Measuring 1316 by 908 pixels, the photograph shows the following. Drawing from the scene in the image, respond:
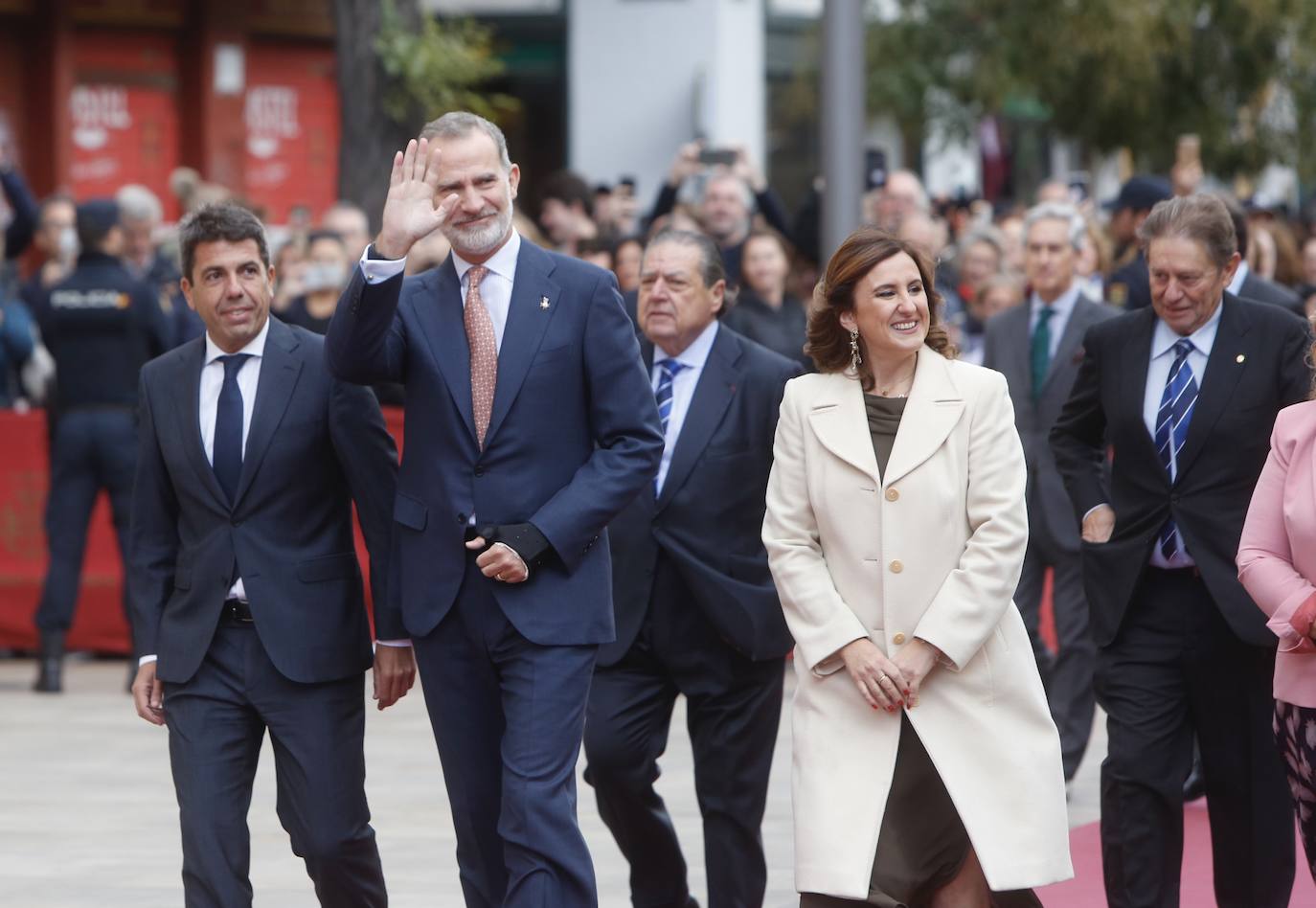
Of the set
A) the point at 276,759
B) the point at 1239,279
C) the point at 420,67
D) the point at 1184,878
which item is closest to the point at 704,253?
the point at 1239,279

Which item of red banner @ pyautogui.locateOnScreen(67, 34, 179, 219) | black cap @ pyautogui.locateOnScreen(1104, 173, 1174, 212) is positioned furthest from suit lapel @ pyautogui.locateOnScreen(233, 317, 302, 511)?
red banner @ pyautogui.locateOnScreen(67, 34, 179, 219)

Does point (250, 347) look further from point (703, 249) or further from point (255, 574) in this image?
point (703, 249)

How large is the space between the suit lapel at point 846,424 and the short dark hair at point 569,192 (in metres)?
8.79

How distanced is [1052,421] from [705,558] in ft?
10.0

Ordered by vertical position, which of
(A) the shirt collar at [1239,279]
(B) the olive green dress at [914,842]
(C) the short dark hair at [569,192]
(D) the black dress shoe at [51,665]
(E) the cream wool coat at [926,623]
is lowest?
(D) the black dress shoe at [51,665]

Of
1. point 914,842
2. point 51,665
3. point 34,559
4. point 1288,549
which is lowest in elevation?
point 51,665

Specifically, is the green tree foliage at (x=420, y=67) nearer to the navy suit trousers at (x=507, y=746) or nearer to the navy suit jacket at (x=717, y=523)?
the navy suit jacket at (x=717, y=523)

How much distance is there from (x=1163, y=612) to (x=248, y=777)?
2.63 m

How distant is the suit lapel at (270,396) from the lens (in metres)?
6.29

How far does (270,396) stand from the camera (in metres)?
6.34

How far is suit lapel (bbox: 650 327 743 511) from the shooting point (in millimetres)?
7348

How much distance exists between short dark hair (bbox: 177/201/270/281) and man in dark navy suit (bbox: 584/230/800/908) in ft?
4.60

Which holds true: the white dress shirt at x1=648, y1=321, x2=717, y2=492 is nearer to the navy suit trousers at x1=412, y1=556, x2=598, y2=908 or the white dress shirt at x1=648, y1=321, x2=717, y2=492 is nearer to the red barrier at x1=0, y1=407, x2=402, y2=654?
the navy suit trousers at x1=412, y1=556, x2=598, y2=908

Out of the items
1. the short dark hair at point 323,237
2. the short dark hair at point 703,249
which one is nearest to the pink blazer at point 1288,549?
the short dark hair at point 703,249
